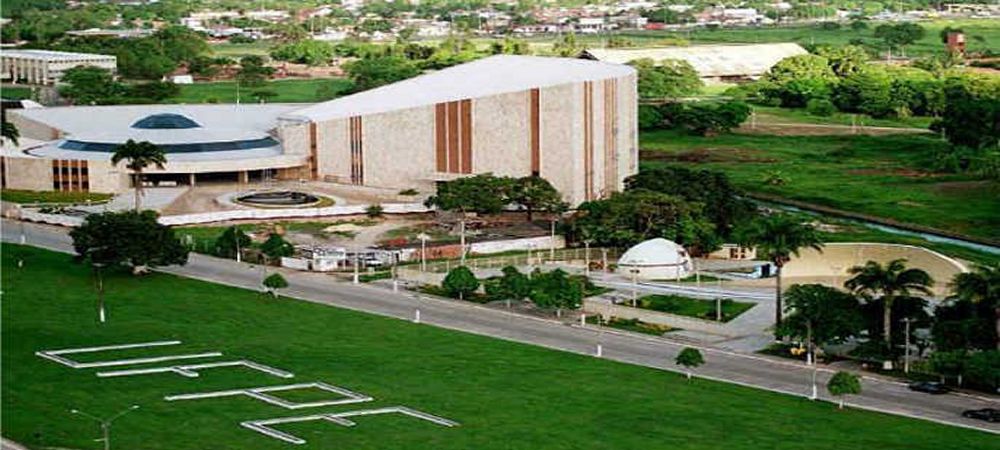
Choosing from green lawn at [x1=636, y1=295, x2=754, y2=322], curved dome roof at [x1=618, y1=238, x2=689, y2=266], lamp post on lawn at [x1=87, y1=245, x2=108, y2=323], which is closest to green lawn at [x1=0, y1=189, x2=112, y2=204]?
lamp post on lawn at [x1=87, y1=245, x2=108, y2=323]

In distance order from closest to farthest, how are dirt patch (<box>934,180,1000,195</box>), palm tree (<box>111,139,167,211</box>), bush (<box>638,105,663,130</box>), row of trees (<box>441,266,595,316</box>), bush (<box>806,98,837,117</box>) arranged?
row of trees (<box>441,266,595,316</box>)
palm tree (<box>111,139,167,211</box>)
dirt patch (<box>934,180,1000,195</box>)
bush (<box>638,105,663,130</box>)
bush (<box>806,98,837,117</box>)

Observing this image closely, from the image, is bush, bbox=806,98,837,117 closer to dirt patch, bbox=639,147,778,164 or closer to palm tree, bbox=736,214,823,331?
dirt patch, bbox=639,147,778,164

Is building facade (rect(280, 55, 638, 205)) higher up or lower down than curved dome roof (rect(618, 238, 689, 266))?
higher up

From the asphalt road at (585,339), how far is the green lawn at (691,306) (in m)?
4.81

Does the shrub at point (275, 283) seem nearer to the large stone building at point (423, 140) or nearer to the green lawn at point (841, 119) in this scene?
the large stone building at point (423, 140)

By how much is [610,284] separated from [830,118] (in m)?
93.4

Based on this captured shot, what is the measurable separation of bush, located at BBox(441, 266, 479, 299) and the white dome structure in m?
9.45

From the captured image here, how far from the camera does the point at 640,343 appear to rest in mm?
A: 88750

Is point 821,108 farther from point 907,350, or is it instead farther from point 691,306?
point 907,350

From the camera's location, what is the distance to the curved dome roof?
104938 mm

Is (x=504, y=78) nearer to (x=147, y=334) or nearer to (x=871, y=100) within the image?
(x=147, y=334)

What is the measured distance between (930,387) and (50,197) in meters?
70.3

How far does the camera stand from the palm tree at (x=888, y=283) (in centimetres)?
8325

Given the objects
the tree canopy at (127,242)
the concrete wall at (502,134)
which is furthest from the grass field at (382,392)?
the concrete wall at (502,134)
